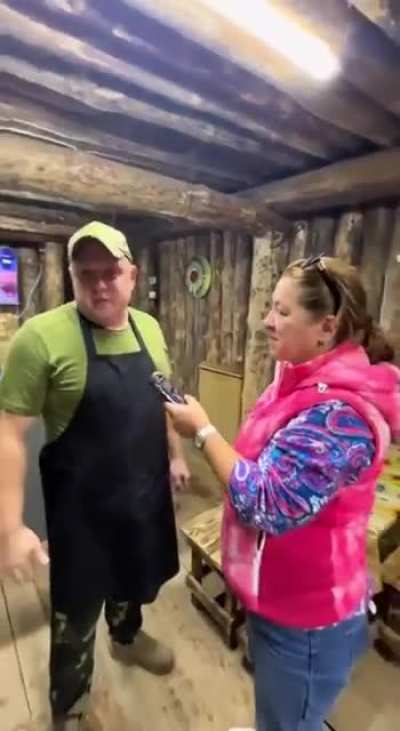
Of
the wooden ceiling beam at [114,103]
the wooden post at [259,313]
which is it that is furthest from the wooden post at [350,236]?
the wooden ceiling beam at [114,103]

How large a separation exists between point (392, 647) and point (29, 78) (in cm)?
267

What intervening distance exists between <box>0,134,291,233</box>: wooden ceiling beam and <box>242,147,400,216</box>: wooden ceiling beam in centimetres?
15

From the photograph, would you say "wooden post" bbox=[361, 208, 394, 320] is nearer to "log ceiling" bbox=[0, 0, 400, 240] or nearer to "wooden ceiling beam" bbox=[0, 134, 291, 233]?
"log ceiling" bbox=[0, 0, 400, 240]

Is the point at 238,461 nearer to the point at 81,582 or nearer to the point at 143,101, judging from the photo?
the point at 81,582

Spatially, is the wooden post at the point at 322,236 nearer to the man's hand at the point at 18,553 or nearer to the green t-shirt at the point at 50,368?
the green t-shirt at the point at 50,368

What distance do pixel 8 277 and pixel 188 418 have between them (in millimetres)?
4494

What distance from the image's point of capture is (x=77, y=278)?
121cm

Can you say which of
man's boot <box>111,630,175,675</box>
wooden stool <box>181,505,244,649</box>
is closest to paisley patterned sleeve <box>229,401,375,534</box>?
wooden stool <box>181,505,244,649</box>

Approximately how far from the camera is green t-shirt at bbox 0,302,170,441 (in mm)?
1104

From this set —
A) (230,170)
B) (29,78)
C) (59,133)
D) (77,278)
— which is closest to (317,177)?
(230,170)

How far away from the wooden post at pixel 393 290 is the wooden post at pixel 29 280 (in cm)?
390

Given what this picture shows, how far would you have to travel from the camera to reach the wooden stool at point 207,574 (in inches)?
71.8

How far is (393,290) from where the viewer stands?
2.34 m

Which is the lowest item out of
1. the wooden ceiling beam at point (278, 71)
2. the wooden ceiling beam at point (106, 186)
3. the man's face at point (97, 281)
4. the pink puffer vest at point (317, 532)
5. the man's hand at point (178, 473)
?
the man's hand at point (178, 473)
